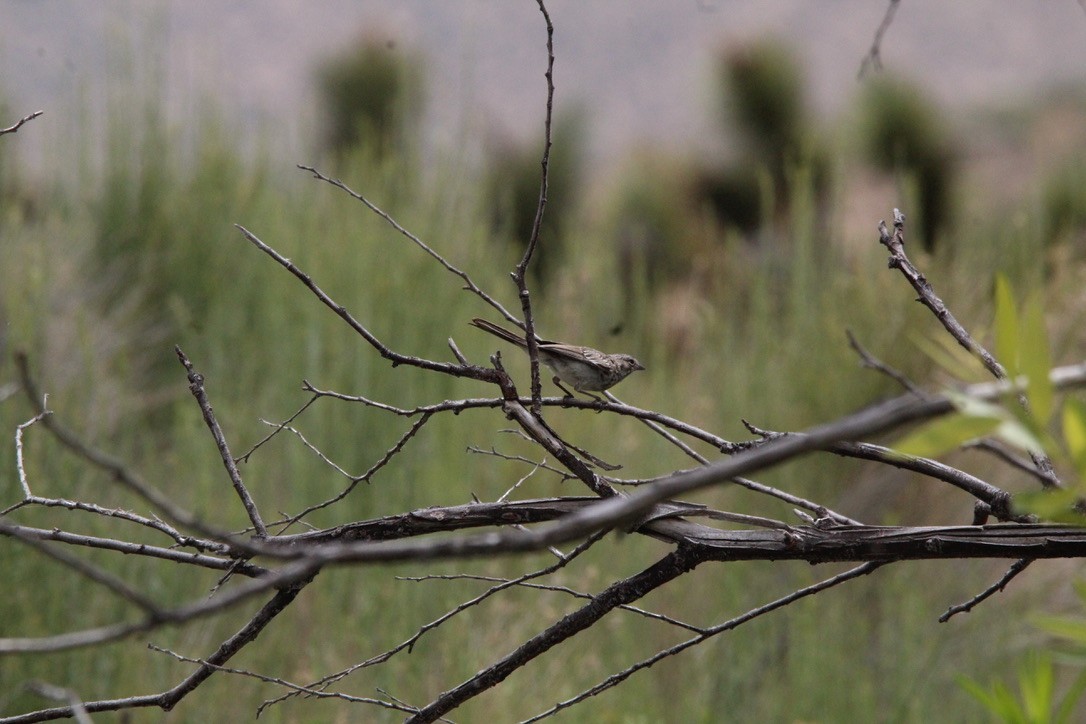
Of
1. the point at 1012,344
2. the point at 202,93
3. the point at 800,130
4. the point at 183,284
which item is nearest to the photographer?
the point at 1012,344

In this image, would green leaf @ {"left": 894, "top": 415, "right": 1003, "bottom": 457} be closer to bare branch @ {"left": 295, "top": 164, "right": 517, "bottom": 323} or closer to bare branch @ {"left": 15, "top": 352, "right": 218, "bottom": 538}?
bare branch @ {"left": 15, "top": 352, "right": 218, "bottom": 538}

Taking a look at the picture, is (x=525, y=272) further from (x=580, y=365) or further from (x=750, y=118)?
(x=750, y=118)

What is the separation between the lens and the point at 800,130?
563 inches

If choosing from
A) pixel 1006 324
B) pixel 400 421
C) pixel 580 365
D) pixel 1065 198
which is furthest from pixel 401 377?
pixel 1065 198

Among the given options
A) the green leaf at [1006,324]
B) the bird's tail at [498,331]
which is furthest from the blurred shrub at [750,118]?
the green leaf at [1006,324]

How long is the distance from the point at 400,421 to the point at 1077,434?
460 centimetres

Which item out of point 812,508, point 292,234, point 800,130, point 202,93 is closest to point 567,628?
point 812,508

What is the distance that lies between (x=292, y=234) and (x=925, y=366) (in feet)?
12.2

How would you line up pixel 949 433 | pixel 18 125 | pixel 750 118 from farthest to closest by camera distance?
pixel 750 118, pixel 18 125, pixel 949 433

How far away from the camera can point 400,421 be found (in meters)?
5.20

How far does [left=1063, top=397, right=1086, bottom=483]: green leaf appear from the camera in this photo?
A: 72 centimetres

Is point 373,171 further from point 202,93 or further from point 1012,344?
point 1012,344

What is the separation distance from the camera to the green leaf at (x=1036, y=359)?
27.9 inches

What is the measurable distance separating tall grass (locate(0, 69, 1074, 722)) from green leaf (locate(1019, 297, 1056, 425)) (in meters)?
2.82
